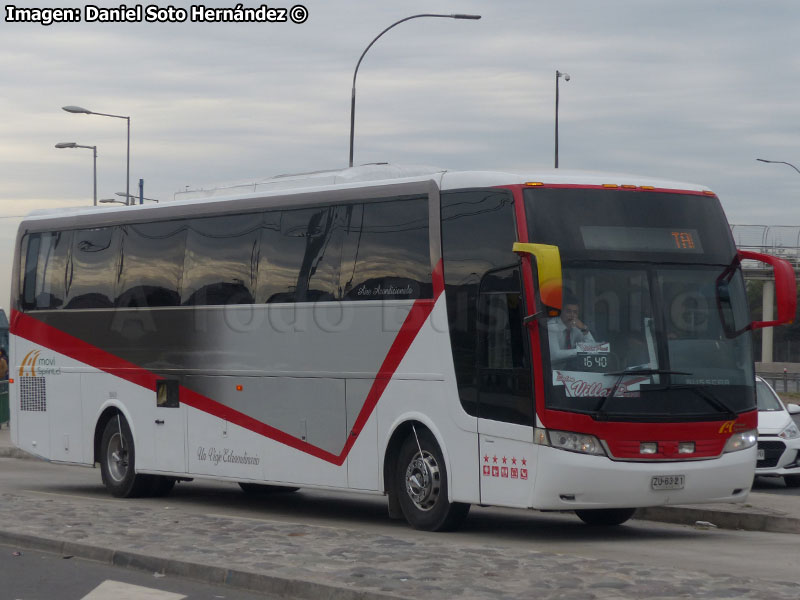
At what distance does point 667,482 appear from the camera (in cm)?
1217

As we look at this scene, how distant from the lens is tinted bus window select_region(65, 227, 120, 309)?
1788cm

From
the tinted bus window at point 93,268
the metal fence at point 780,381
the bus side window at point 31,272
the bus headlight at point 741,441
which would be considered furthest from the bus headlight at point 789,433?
the metal fence at point 780,381

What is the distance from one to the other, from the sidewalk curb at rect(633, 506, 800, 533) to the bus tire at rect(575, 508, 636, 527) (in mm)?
760

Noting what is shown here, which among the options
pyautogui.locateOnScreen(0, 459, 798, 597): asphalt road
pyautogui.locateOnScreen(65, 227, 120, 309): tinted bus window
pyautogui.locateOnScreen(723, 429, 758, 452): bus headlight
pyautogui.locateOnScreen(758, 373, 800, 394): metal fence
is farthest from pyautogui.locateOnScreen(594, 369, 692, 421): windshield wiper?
pyautogui.locateOnScreen(758, 373, 800, 394): metal fence

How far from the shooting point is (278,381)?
49.8 feet

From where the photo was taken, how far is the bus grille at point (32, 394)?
1900 centimetres

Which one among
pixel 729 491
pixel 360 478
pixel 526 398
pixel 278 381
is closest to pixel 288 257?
pixel 278 381

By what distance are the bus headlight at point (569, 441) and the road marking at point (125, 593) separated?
13.2 feet

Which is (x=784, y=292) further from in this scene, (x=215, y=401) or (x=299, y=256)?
(x=215, y=401)

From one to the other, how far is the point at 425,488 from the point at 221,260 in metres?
4.29

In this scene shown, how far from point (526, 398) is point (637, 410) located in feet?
3.19

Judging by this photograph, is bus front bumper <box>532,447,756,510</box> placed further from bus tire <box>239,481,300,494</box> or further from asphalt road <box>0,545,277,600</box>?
bus tire <box>239,481,300,494</box>

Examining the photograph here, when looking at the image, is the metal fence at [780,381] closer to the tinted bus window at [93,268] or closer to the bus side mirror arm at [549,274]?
the tinted bus window at [93,268]

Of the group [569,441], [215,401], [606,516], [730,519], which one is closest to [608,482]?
[569,441]
